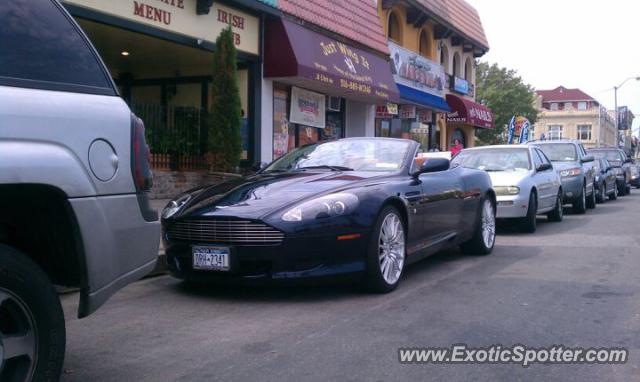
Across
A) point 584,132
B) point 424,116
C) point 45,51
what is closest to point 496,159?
point 45,51

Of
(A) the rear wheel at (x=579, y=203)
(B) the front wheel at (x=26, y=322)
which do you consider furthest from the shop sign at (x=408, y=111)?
(B) the front wheel at (x=26, y=322)

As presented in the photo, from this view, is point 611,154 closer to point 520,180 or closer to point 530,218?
point 530,218

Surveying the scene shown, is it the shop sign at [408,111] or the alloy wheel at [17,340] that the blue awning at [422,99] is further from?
the alloy wheel at [17,340]

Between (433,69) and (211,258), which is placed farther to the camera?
(433,69)

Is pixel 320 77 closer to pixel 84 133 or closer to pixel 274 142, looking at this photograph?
pixel 274 142

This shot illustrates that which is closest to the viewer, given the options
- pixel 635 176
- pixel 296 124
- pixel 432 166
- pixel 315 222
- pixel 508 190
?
pixel 315 222

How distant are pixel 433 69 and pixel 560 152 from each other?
31.1 feet

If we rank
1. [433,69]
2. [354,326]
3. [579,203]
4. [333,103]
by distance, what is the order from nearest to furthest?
[354,326] < [579,203] < [333,103] < [433,69]

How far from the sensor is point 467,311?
5078 mm

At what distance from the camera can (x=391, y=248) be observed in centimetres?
579

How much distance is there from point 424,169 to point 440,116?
20.4m

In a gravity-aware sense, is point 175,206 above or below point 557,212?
above

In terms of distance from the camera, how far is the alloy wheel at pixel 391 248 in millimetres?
5637

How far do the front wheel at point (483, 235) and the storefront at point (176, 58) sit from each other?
6228 mm
